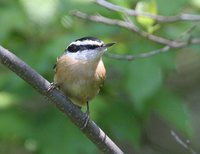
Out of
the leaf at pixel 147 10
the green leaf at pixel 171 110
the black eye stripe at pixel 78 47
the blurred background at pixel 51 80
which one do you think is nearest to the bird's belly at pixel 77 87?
the black eye stripe at pixel 78 47

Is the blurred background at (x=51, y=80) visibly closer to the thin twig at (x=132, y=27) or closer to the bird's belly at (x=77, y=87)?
the thin twig at (x=132, y=27)

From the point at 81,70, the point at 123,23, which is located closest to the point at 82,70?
the point at 81,70

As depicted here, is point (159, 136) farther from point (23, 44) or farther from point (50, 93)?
point (50, 93)

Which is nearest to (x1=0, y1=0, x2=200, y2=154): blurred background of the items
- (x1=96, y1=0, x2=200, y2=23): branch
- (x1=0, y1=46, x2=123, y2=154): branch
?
(x1=96, y1=0, x2=200, y2=23): branch

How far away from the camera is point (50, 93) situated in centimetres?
248

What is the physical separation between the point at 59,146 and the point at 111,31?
2.68 ft

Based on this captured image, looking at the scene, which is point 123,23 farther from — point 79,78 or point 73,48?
point 79,78

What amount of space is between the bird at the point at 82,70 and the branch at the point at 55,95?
620mm

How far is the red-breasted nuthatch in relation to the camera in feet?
10.7

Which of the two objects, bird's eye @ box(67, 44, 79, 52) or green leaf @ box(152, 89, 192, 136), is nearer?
bird's eye @ box(67, 44, 79, 52)

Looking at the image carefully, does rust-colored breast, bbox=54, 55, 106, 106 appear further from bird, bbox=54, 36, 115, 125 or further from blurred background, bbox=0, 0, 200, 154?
blurred background, bbox=0, 0, 200, 154

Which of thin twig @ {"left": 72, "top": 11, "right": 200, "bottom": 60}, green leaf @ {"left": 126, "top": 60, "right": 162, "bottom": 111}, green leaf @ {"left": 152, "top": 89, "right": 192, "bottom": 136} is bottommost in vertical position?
green leaf @ {"left": 152, "top": 89, "right": 192, "bottom": 136}

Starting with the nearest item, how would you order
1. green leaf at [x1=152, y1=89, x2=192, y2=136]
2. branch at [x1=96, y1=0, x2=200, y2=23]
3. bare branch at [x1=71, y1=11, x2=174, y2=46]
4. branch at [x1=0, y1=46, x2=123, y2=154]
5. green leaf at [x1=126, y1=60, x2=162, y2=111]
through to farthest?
Answer: branch at [x1=0, y1=46, x2=123, y2=154], branch at [x1=96, y1=0, x2=200, y2=23], bare branch at [x1=71, y1=11, x2=174, y2=46], green leaf at [x1=126, y1=60, x2=162, y2=111], green leaf at [x1=152, y1=89, x2=192, y2=136]

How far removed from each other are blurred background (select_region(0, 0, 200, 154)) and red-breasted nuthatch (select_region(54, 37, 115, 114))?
21 centimetres
